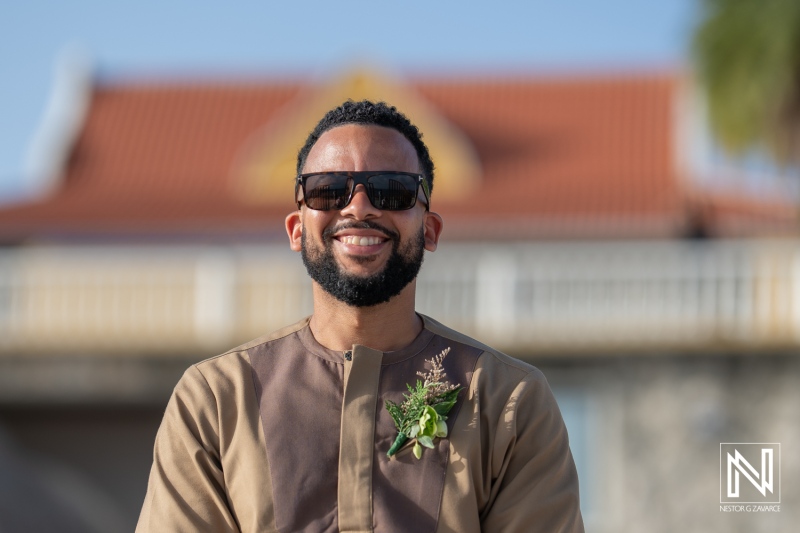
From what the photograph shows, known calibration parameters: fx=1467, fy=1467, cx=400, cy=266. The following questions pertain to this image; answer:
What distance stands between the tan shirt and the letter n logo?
30.3 feet

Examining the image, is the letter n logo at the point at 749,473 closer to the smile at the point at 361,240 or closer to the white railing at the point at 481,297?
the white railing at the point at 481,297

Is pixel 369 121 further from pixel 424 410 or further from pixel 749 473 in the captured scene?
pixel 749 473

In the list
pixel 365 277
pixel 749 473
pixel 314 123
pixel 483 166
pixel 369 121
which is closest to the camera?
pixel 365 277

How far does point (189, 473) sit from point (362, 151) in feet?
2.78

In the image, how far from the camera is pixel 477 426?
3344mm

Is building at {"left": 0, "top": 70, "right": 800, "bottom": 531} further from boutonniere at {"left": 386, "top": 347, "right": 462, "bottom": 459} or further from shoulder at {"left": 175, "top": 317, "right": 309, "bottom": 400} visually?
boutonniere at {"left": 386, "top": 347, "right": 462, "bottom": 459}

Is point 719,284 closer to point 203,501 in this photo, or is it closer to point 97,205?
point 97,205

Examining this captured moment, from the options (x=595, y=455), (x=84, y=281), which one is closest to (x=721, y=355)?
(x=595, y=455)

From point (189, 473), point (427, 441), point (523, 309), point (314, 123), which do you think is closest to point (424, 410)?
point (427, 441)

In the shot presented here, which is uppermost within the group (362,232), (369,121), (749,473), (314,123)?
(314,123)

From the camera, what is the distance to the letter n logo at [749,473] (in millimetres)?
12562

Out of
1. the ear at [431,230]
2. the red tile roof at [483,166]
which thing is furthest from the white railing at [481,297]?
the ear at [431,230]

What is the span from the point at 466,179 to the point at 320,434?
16.9 meters

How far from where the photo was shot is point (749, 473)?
1230 centimetres
